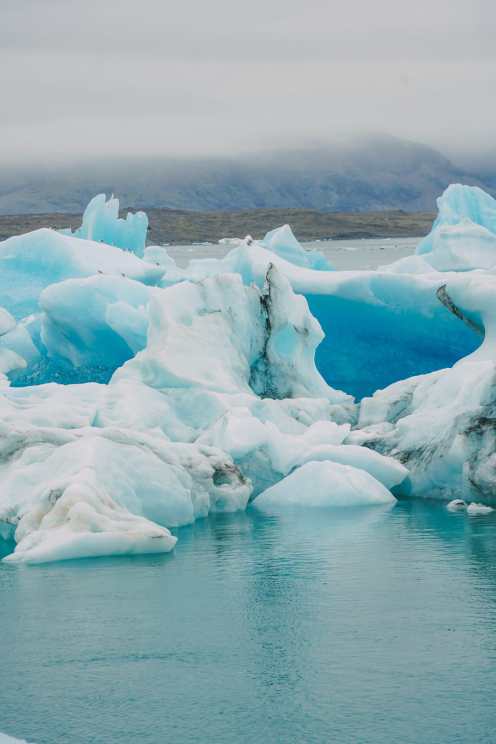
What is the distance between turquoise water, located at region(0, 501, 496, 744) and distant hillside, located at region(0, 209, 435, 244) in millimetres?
74708

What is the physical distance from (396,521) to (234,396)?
2974mm

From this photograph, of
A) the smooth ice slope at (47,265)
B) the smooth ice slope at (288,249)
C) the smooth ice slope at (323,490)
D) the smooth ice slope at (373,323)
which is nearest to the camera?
the smooth ice slope at (323,490)

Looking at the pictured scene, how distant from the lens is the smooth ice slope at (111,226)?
22.5 meters

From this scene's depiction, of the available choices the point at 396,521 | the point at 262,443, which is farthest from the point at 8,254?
the point at 396,521

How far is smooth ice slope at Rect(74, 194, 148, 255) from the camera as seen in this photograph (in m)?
22.5

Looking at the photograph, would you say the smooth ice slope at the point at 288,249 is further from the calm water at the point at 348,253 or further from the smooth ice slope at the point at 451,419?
the calm water at the point at 348,253

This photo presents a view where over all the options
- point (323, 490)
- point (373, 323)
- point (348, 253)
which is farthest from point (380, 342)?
point (348, 253)

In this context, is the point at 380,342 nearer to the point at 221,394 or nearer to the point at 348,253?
the point at 221,394

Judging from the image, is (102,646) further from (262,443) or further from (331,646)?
(262,443)

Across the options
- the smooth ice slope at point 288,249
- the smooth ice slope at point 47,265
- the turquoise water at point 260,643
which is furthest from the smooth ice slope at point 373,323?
the turquoise water at point 260,643

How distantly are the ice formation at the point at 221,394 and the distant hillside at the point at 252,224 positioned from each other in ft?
218

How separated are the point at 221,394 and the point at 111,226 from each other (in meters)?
10.6

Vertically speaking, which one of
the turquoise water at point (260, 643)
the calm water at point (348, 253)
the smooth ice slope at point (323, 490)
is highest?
the turquoise water at point (260, 643)

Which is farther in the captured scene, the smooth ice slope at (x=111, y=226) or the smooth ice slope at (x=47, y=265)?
the smooth ice slope at (x=111, y=226)
